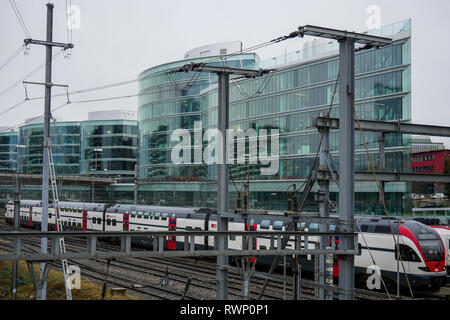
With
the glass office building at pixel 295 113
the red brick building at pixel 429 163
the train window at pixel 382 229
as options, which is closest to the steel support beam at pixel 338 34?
the train window at pixel 382 229

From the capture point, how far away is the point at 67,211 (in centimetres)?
4941

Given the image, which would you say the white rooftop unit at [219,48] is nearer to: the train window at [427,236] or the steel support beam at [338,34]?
the train window at [427,236]

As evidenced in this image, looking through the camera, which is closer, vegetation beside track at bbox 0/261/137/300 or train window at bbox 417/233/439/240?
train window at bbox 417/233/439/240

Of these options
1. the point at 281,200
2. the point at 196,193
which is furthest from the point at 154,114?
the point at 281,200

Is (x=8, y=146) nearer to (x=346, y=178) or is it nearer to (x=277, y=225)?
(x=277, y=225)

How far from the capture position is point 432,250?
2250 cm

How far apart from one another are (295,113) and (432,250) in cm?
3651

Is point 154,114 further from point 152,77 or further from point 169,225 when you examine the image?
point 169,225

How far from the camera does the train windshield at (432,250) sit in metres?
22.3

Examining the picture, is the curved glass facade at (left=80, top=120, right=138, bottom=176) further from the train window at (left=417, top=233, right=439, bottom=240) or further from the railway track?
the train window at (left=417, top=233, right=439, bottom=240)

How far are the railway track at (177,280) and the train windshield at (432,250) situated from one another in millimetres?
2716

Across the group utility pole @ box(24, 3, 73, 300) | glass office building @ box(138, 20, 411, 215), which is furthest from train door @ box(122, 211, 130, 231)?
utility pole @ box(24, 3, 73, 300)

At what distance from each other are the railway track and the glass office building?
718cm

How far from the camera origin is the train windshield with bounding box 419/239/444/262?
877 inches
